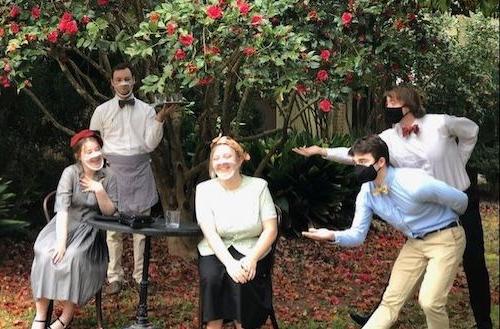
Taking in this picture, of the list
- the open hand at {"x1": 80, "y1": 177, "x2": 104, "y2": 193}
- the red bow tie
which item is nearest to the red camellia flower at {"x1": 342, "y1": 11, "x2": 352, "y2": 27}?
the red bow tie

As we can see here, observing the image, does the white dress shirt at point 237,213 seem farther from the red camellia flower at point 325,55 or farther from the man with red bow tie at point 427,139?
the red camellia flower at point 325,55

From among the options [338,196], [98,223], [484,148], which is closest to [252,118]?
[338,196]

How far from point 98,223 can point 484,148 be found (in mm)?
4712

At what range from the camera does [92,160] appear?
16.6 ft

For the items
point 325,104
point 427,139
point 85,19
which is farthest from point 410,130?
point 85,19

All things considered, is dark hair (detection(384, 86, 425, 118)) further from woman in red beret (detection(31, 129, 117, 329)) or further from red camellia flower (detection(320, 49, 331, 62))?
woman in red beret (detection(31, 129, 117, 329))

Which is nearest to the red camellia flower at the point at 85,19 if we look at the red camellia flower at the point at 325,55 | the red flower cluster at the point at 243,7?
the red flower cluster at the point at 243,7

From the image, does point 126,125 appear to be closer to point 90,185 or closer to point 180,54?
point 90,185

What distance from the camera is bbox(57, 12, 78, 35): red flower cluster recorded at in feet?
17.0

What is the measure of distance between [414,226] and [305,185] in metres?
4.55

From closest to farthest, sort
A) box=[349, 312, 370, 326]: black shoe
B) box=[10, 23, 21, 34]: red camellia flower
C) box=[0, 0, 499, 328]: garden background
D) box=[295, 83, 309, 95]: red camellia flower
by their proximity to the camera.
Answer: box=[0, 0, 499, 328]: garden background, box=[295, 83, 309, 95]: red camellia flower, box=[10, 23, 21, 34]: red camellia flower, box=[349, 312, 370, 326]: black shoe

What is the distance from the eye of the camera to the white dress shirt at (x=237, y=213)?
15.5ft

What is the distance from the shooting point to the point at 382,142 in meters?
4.51

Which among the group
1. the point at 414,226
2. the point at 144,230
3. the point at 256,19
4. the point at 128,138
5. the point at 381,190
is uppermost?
the point at 256,19
